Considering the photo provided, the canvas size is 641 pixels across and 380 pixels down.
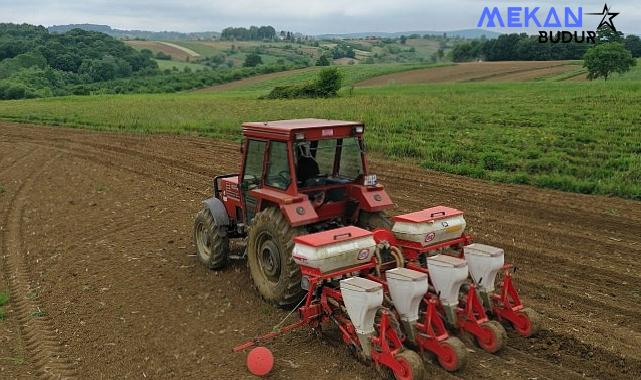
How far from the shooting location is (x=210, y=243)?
7625 mm

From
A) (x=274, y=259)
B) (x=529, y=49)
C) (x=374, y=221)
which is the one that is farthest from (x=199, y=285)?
(x=529, y=49)

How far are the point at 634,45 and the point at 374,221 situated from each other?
7348cm

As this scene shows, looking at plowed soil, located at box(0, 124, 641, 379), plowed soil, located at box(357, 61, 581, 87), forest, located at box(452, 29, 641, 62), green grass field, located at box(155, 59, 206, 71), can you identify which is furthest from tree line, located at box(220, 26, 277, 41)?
plowed soil, located at box(0, 124, 641, 379)

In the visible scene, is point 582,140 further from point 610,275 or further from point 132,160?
point 132,160

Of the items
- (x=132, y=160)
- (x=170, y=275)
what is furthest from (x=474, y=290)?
(x=132, y=160)

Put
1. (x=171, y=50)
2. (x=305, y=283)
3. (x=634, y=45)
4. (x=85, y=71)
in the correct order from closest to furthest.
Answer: (x=305, y=283) → (x=634, y=45) → (x=85, y=71) → (x=171, y=50)

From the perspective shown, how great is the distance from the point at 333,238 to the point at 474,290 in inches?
54.4

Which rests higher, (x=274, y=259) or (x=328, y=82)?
(x=328, y=82)

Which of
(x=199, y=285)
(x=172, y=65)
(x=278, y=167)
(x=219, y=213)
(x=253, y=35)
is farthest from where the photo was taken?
(x=253, y=35)

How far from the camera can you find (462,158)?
47.4ft

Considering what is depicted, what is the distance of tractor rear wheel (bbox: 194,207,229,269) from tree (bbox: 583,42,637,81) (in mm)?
38864

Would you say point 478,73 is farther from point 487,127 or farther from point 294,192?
point 294,192

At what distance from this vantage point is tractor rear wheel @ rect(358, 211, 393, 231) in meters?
6.64

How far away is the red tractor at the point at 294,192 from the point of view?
20.0ft
